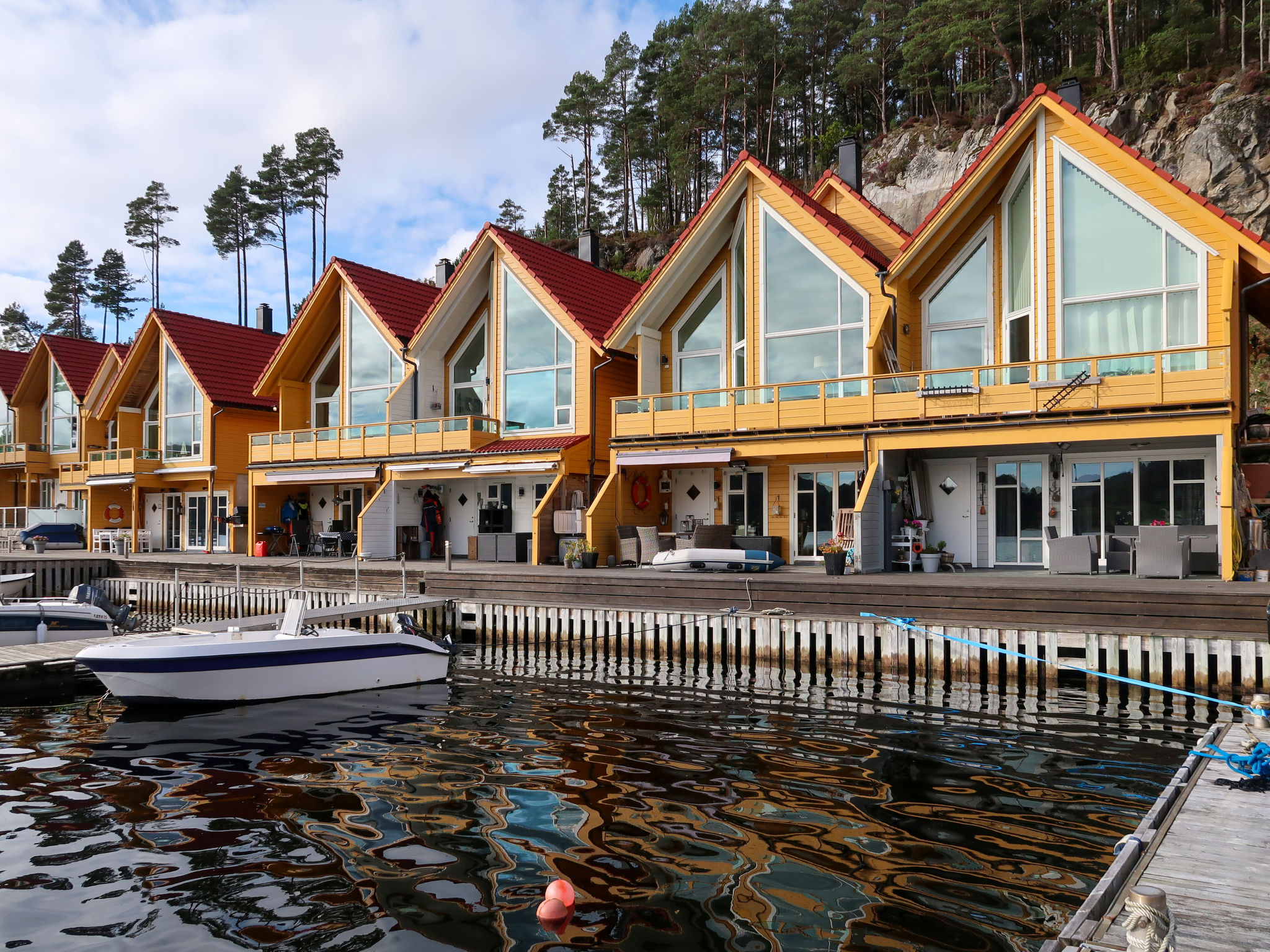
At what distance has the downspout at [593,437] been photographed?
23578 mm

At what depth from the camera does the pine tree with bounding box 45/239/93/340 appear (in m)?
71.8

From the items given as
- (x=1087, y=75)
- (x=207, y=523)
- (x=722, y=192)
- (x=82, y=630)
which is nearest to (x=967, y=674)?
(x=722, y=192)

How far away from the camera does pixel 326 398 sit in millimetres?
30172

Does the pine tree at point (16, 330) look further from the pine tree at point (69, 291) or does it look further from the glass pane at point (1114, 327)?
the glass pane at point (1114, 327)

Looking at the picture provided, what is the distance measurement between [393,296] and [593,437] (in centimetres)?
994

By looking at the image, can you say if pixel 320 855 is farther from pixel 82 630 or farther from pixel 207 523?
pixel 207 523

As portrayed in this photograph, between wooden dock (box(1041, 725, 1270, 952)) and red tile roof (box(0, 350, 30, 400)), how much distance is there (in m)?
A: 50.3

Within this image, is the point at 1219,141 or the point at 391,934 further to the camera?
the point at 1219,141

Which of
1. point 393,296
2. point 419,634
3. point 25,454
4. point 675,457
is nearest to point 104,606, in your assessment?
point 419,634

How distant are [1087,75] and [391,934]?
175 ft

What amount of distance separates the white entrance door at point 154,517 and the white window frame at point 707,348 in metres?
23.2

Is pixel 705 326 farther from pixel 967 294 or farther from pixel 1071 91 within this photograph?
pixel 1071 91

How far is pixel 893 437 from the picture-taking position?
18359mm

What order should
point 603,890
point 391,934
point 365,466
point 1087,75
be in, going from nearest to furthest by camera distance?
point 391,934 → point 603,890 → point 365,466 → point 1087,75
